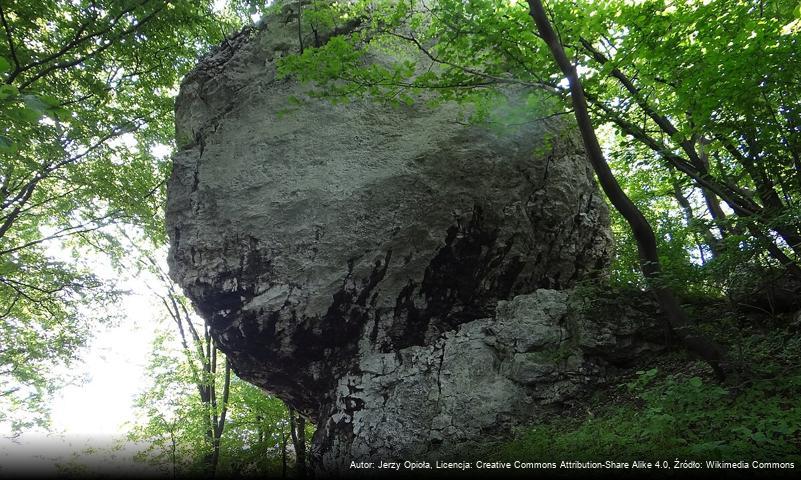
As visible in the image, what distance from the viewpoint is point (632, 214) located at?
201 inches

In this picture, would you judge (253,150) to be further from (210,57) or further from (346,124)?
(210,57)

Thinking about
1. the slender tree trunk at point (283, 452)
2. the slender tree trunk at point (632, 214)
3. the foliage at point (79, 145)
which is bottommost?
the slender tree trunk at point (283, 452)

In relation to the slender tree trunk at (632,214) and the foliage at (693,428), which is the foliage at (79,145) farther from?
the foliage at (693,428)

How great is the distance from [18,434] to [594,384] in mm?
22734

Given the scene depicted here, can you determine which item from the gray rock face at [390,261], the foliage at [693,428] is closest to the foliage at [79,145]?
the gray rock face at [390,261]

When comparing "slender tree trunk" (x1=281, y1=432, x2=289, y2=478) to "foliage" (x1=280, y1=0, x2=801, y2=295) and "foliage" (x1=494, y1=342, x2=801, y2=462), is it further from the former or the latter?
"foliage" (x1=280, y1=0, x2=801, y2=295)

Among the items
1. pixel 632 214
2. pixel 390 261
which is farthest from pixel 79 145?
pixel 632 214

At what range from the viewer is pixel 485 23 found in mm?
5211

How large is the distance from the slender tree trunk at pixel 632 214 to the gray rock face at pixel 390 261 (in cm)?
168

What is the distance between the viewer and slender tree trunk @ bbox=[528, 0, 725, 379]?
15.7 feet

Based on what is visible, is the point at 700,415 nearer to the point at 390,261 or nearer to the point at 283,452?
the point at 390,261

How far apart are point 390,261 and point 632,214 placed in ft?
12.3

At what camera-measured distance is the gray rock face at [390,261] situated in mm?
6668

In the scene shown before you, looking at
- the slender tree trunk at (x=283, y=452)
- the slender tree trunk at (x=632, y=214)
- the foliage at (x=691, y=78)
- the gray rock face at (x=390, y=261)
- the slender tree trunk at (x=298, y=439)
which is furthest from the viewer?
the slender tree trunk at (x=283, y=452)
